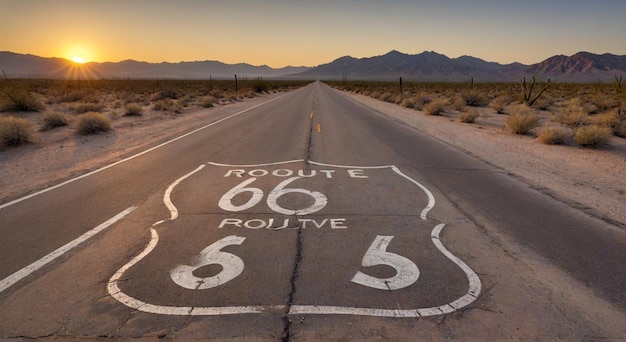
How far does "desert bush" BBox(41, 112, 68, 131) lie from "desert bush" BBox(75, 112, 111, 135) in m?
2.49

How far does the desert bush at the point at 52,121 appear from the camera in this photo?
1625cm

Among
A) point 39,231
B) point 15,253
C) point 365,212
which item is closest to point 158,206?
point 39,231

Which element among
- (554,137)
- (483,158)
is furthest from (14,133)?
(554,137)

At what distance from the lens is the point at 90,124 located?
48.4ft

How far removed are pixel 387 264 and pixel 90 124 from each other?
1433cm

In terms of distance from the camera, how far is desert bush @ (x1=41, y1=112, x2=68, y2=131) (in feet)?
53.3

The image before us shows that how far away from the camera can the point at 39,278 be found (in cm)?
409

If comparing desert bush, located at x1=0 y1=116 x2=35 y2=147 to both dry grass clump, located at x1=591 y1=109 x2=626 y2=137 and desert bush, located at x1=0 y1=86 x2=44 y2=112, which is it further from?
dry grass clump, located at x1=591 y1=109 x2=626 y2=137

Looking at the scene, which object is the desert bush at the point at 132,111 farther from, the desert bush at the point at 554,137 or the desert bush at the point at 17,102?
the desert bush at the point at 554,137

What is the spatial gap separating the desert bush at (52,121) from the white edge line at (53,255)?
1344 cm

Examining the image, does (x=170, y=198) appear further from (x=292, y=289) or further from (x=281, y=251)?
(x=292, y=289)

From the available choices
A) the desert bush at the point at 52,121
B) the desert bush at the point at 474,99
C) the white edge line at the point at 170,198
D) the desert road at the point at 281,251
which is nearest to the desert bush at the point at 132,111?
the desert bush at the point at 52,121

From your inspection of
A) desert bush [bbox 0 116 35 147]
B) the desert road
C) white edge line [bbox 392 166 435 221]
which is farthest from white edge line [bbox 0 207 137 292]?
desert bush [bbox 0 116 35 147]

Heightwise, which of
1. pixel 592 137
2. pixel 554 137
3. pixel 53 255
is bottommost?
pixel 53 255
